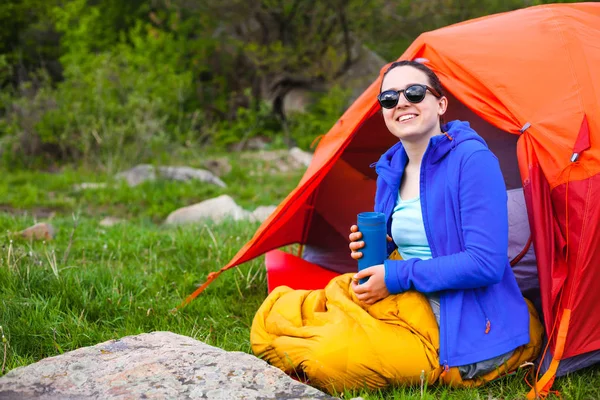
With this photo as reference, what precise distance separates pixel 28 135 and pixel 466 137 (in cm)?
715

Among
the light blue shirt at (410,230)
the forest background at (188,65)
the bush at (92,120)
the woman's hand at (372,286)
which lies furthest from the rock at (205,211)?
the woman's hand at (372,286)

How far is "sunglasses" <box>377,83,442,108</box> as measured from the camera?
240 cm

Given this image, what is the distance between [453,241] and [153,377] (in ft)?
3.73

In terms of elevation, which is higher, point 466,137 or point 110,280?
point 466,137

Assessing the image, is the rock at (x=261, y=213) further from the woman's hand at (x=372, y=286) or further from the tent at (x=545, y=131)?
the woman's hand at (x=372, y=286)

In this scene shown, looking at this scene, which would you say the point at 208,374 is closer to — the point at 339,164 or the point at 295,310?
the point at 295,310

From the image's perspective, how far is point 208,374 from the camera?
2152 mm

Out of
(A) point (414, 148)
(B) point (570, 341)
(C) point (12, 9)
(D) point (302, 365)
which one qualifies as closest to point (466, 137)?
(A) point (414, 148)

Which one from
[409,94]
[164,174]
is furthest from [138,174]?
[409,94]

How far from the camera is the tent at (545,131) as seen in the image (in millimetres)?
2420

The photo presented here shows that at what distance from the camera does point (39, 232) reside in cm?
459

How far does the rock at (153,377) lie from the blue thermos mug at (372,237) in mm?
525

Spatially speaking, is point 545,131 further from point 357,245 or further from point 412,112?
point 357,245

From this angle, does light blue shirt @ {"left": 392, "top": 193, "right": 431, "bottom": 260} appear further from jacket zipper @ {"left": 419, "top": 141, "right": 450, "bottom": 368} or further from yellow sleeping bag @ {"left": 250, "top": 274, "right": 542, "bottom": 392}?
yellow sleeping bag @ {"left": 250, "top": 274, "right": 542, "bottom": 392}
